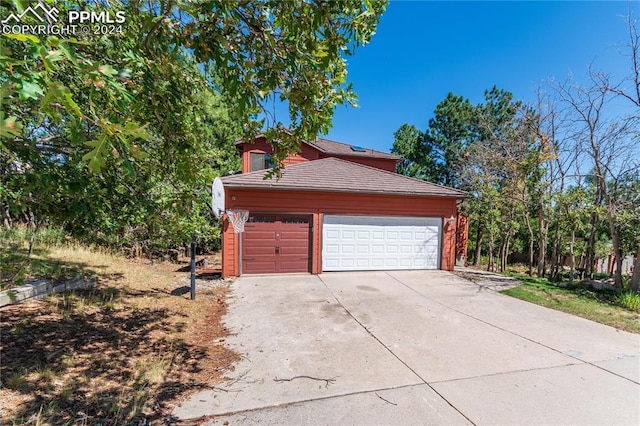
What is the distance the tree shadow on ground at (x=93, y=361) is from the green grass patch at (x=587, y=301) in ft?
24.9

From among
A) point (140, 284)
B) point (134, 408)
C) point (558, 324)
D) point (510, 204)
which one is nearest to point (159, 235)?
point (140, 284)

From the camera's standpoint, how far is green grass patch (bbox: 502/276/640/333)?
5801mm

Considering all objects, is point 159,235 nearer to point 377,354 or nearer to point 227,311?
point 227,311

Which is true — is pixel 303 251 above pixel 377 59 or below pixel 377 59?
below

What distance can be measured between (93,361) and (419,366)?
414 centimetres

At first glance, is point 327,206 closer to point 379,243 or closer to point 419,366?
point 379,243

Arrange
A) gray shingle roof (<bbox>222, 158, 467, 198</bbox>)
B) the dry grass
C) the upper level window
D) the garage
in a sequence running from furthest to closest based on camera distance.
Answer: the upper level window, the garage, gray shingle roof (<bbox>222, 158, 467, 198</bbox>), the dry grass

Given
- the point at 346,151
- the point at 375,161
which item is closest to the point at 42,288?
the point at 346,151

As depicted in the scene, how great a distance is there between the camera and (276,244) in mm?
9398

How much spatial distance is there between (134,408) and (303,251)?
713cm

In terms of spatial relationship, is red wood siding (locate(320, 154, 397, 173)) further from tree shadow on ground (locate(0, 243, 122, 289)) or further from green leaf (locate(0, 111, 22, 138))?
green leaf (locate(0, 111, 22, 138))

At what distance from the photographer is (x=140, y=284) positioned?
7277 mm

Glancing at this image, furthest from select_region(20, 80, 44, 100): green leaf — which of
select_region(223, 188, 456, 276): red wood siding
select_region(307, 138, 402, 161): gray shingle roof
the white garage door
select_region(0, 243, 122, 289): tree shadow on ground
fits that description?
select_region(307, 138, 402, 161): gray shingle roof

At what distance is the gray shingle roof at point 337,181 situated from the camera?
898 centimetres
